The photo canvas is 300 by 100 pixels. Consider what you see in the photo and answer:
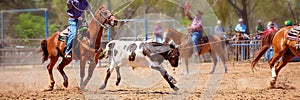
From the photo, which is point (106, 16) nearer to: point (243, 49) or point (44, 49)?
point (44, 49)

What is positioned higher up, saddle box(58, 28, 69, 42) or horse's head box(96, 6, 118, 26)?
horse's head box(96, 6, 118, 26)

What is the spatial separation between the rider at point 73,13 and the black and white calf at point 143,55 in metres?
0.72

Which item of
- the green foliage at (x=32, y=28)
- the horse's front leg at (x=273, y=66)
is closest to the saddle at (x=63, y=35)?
the horse's front leg at (x=273, y=66)

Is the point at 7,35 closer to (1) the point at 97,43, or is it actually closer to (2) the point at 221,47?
(2) the point at 221,47

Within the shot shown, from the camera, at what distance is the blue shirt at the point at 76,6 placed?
1228 cm

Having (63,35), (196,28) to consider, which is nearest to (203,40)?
(196,28)

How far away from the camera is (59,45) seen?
43.0ft

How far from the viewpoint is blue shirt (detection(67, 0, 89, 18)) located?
12280 millimetres

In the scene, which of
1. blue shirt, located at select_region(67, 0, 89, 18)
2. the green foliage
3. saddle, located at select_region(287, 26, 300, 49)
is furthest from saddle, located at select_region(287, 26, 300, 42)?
the green foliage

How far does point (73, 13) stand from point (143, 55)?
177 cm

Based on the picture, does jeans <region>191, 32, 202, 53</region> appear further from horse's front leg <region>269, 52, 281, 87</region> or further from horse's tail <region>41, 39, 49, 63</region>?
horse's tail <region>41, 39, 49, 63</region>

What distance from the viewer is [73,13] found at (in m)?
12.5

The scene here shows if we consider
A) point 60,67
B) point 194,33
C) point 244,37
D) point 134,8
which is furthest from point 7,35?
point 60,67

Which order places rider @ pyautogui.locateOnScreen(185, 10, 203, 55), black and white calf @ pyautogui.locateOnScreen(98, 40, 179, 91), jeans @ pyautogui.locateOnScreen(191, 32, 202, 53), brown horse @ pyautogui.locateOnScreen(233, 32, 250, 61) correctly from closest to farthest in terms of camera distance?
black and white calf @ pyautogui.locateOnScreen(98, 40, 179, 91) → rider @ pyautogui.locateOnScreen(185, 10, 203, 55) → jeans @ pyautogui.locateOnScreen(191, 32, 202, 53) → brown horse @ pyautogui.locateOnScreen(233, 32, 250, 61)
